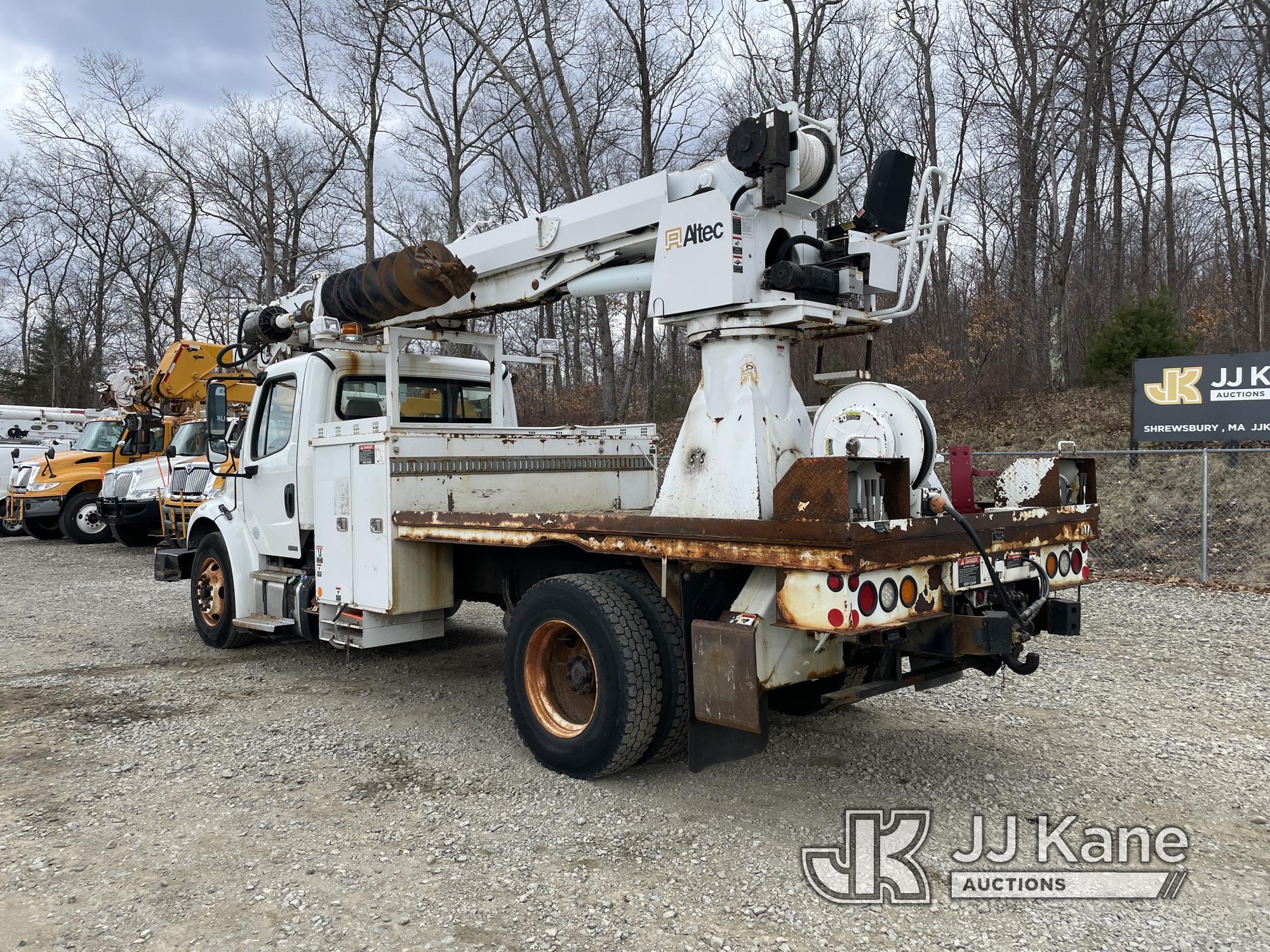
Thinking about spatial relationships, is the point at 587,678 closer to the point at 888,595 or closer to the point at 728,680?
the point at 728,680

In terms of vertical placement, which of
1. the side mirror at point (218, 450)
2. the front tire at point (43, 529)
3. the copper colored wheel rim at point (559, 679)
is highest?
the side mirror at point (218, 450)

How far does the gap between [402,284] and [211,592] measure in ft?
11.9

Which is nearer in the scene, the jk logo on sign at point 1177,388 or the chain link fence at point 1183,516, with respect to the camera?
the chain link fence at point 1183,516

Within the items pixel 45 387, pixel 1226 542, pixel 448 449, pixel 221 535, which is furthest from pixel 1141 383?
pixel 45 387

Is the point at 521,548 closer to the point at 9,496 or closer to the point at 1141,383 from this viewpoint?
the point at 1141,383

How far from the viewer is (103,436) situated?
62.6 ft

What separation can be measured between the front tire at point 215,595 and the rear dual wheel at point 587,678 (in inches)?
150

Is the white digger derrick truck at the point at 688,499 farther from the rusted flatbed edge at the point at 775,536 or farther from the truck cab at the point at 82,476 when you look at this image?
the truck cab at the point at 82,476

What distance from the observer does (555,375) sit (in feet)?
91.6

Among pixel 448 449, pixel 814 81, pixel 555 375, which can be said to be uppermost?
pixel 814 81

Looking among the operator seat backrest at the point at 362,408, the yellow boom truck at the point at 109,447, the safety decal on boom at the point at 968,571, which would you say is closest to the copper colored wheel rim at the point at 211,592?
the operator seat backrest at the point at 362,408

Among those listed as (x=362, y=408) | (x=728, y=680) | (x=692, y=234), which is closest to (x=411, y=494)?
(x=362, y=408)

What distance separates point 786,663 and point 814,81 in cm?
2185

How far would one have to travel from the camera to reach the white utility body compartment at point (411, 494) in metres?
5.82
